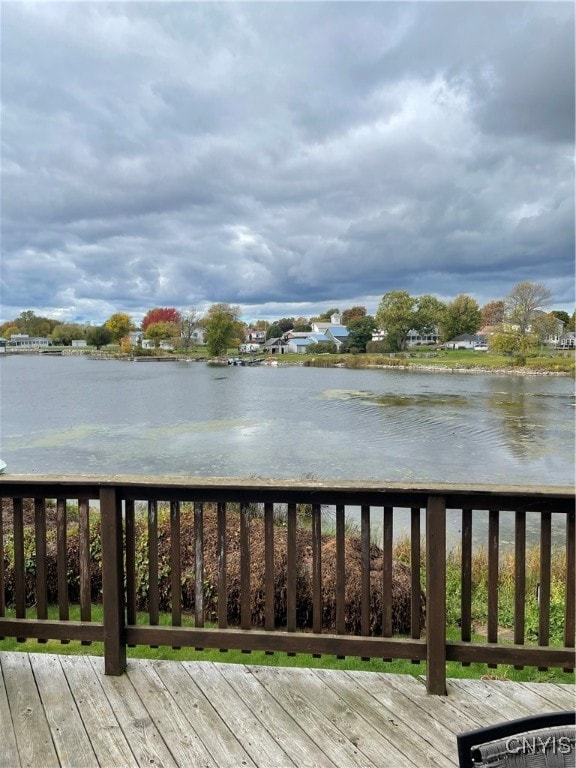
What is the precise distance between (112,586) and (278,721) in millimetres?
942

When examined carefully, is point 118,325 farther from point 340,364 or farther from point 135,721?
point 135,721

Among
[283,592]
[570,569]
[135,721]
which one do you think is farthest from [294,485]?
[283,592]

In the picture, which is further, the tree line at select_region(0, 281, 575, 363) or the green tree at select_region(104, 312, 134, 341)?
the green tree at select_region(104, 312, 134, 341)

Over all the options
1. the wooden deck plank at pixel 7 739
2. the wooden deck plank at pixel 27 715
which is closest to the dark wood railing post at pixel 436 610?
the wooden deck plank at pixel 27 715

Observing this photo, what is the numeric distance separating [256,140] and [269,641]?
34492mm

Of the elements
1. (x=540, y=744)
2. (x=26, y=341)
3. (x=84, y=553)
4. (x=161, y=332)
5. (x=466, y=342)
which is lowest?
(x=84, y=553)

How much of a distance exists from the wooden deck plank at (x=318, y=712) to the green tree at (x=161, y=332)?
10576 centimetres

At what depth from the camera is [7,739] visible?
2.00 meters

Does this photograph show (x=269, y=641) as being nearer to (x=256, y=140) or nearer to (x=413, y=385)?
(x=256, y=140)

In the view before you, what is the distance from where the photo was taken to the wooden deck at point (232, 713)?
76.2 inches

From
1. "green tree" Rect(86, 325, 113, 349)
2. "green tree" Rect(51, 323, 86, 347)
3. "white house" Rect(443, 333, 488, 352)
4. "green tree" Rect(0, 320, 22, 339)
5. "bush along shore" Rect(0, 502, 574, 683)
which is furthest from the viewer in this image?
"green tree" Rect(51, 323, 86, 347)

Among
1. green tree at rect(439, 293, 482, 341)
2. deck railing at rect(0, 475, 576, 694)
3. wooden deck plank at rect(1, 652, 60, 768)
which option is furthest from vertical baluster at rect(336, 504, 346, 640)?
green tree at rect(439, 293, 482, 341)

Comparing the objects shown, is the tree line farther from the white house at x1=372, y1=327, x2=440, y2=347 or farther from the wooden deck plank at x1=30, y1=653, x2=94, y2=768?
the wooden deck plank at x1=30, y1=653, x2=94, y2=768

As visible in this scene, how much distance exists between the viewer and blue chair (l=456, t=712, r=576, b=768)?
943mm
